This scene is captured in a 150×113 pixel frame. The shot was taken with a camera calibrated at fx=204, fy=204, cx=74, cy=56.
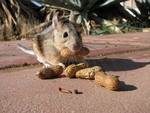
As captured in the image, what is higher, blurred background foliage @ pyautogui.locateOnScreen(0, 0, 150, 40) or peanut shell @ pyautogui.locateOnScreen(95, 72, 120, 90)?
blurred background foliage @ pyautogui.locateOnScreen(0, 0, 150, 40)

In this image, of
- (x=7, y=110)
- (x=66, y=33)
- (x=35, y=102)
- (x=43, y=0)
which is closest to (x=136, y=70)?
(x=66, y=33)

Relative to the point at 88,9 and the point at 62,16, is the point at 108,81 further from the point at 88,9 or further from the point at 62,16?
the point at 88,9

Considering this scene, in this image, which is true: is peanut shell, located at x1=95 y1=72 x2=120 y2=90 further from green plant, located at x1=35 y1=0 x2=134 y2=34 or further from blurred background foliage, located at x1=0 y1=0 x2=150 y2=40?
green plant, located at x1=35 y1=0 x2=134 y2=34

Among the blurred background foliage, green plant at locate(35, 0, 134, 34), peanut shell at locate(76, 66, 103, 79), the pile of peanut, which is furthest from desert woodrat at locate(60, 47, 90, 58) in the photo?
green plant at locate(35, 0, 134, 34)

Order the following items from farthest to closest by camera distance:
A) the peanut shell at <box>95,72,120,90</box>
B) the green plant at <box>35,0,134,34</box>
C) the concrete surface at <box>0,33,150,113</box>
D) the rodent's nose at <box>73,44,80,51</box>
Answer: the green plant at <box>35,0,134,34</box>, the rodent's nose at <box>73,44,80,51</box>, the peanut shell at <box>95,72,120,90</box>, the concrete surface at <box>0,33,150,113</box>

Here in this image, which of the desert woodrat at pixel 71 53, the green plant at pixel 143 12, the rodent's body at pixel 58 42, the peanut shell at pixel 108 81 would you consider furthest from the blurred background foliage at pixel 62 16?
the peanut shell at pixel 108 81

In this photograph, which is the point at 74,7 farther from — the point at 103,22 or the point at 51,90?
the point at 51,90
